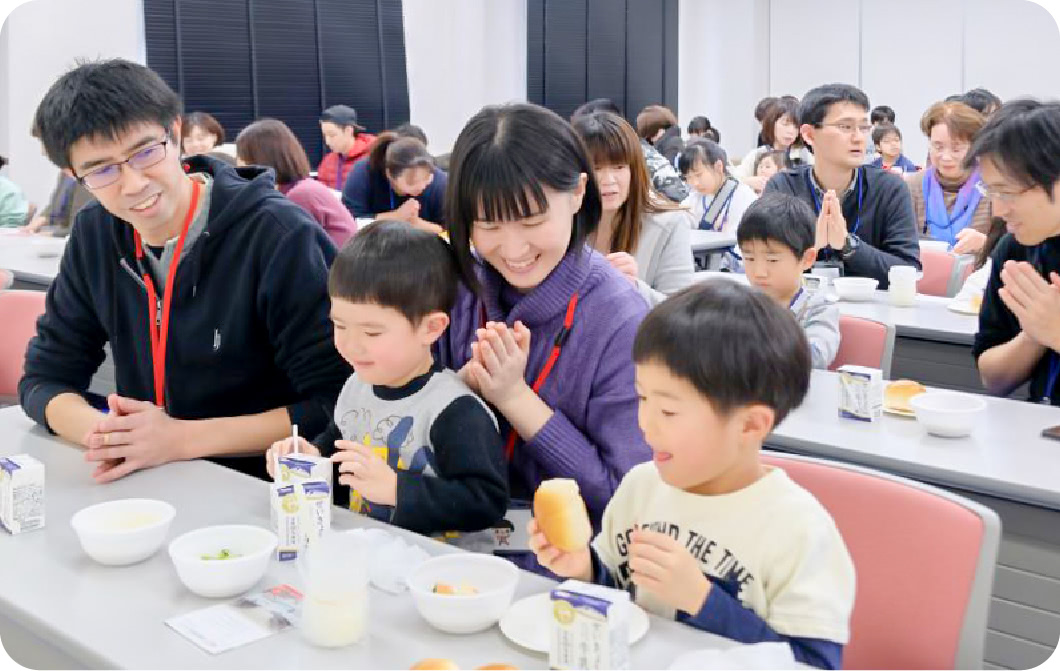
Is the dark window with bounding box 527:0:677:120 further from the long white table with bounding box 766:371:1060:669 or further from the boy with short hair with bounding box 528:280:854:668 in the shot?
the boy with short hair with bounding box 528:280:854:668

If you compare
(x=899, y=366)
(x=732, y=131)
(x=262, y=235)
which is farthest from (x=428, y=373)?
(x=732, y=131)

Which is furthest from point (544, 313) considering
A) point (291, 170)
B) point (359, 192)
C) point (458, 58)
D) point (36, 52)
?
point (458, 58)

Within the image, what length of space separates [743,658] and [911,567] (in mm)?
434

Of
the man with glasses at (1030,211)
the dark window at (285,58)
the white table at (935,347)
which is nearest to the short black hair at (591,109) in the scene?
the white table at (935,347)

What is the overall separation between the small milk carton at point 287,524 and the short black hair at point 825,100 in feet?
10.8

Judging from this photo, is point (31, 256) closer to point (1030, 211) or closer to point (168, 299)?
point (168, 299)

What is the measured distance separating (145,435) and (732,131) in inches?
488

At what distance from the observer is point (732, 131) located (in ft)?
44.2

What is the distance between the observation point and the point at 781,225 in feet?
9.97

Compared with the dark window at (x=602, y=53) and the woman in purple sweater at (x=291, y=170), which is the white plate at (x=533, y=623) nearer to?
the woman in purple sweater at (x=291, y=170)

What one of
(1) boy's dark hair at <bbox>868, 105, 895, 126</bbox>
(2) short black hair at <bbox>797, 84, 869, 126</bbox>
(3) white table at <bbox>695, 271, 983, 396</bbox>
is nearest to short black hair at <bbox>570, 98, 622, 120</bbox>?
(3) white table at <bbox>695, 271, 983, 396</bbox>

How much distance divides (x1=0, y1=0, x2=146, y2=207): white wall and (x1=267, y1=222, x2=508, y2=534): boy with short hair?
274 inches

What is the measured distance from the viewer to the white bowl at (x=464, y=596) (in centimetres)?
129

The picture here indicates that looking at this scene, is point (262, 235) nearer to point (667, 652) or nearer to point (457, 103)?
point (667, 652)
